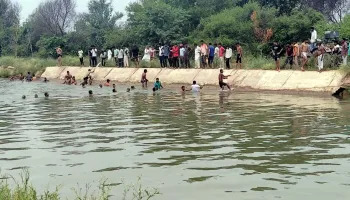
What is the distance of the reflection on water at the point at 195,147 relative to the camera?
827cm

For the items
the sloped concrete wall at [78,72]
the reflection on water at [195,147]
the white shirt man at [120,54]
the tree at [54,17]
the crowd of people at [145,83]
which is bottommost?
the reflection on water at [195,147]

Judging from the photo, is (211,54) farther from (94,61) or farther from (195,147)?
(195,147)

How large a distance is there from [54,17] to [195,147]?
217 ft

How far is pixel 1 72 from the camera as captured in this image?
46406mm

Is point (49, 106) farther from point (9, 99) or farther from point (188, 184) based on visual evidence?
point (188, 184)

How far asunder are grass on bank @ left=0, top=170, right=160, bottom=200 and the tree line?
25919 mm

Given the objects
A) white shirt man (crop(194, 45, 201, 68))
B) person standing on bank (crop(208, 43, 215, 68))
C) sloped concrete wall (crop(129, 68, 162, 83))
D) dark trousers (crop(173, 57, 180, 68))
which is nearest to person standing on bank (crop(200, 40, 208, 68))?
white shirt man (crop(194, 45, 201, 68))

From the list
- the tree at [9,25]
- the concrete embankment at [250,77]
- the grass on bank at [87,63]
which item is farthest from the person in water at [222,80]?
the tree at [9,25]

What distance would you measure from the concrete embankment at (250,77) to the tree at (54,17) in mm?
35659

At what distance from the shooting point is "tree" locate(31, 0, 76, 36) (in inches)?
2790

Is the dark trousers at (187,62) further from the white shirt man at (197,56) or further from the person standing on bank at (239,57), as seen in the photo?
the person standing on bank at (239,57)

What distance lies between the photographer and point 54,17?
242ft

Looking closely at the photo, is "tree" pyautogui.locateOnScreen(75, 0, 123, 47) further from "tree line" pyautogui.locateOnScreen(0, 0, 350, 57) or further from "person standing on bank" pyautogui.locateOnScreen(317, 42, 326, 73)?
"person standing on bank" pyautogui.locateOnScreen(317, 42, 326, 73)

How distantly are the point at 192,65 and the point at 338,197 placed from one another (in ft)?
84.1
